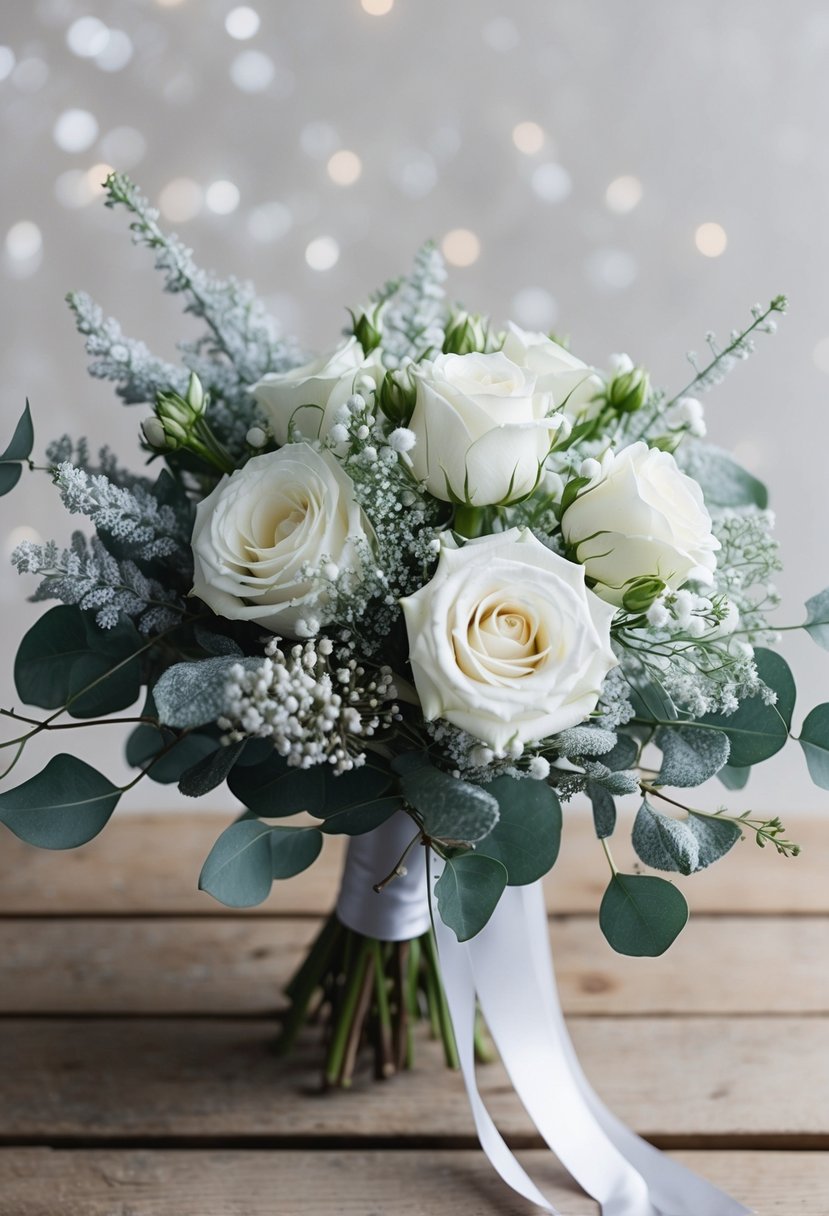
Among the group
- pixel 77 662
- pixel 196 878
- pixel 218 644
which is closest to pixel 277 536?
pixel 218 644

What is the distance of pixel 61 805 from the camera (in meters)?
0.64

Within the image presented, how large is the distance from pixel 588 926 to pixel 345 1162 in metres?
0.36

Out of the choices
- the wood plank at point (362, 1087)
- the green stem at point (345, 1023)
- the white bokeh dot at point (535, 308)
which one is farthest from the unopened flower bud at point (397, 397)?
the white bokeh dot at point (535, 308)

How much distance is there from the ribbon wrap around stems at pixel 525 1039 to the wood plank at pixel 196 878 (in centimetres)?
27

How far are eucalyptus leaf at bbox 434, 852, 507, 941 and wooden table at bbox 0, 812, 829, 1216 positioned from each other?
278mm

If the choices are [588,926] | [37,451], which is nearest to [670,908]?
[588,926]

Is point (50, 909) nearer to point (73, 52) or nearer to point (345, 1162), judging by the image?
point (345, 1162)

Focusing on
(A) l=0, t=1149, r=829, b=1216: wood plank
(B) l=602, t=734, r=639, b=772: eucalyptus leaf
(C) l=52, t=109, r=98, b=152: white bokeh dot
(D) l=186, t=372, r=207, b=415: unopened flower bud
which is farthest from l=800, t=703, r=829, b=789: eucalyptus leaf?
(C) l=52, t=109, r=98, b=152: white bokeh dot

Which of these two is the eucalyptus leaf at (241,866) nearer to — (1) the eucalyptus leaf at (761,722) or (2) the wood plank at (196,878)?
(1) the eucalyptus leaf at (761,722)

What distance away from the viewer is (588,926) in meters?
1.02

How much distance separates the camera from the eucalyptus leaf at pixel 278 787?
635 millimetres

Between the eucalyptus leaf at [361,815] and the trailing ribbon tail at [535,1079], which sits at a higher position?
the eucalyptus leaf at [361,815]

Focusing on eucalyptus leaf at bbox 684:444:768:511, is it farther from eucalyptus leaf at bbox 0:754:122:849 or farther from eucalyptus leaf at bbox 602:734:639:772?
eucalyptus leaf at bbox 0:754:122:849

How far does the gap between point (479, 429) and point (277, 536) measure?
13 centimetres
